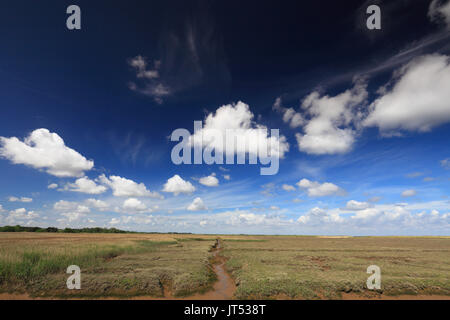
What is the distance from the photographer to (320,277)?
2050 cm

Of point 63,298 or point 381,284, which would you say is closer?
point 63,298

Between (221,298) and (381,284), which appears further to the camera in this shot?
(381,284)

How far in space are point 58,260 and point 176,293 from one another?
50.7 ft
